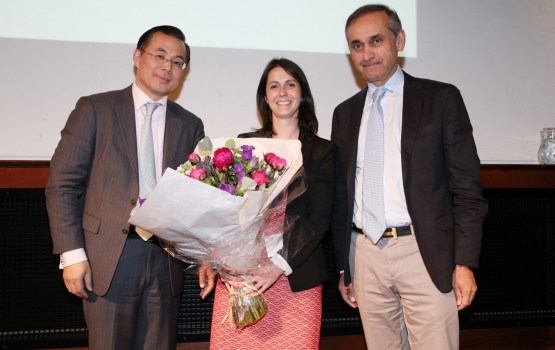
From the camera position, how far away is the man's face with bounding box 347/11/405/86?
2.31 m

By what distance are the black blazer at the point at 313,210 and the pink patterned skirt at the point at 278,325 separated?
0.17ft

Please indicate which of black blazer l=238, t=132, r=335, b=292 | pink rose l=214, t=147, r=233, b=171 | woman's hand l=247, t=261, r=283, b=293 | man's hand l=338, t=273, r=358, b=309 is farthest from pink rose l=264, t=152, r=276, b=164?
man's hand l=338, t=273, r=358, b=309

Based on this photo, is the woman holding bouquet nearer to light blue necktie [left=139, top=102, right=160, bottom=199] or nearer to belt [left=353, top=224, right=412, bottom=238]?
belt [left=353, top=224, right=412, bottom=238]

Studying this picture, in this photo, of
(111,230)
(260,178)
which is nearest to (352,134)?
(260,178)

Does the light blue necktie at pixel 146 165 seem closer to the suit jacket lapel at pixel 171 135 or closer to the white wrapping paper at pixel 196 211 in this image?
the suit jacket lapel at pixel 171 135

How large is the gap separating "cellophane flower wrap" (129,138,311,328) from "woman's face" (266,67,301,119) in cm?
42

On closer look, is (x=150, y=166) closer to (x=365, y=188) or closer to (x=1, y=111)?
(x=365, y=188)

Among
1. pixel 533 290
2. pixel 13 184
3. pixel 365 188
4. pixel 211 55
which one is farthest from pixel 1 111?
pixel 533 290

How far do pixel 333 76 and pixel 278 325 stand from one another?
6.39 feet

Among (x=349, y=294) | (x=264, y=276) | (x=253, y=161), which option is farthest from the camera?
(x=349, y=294)

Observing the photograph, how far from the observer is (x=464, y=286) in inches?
83.1

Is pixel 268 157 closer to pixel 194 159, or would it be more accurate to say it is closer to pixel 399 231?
pixel 194 159

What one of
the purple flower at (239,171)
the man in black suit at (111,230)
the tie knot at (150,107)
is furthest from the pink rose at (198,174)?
the tie knot at (150,107)

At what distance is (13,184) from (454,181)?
2.25m
